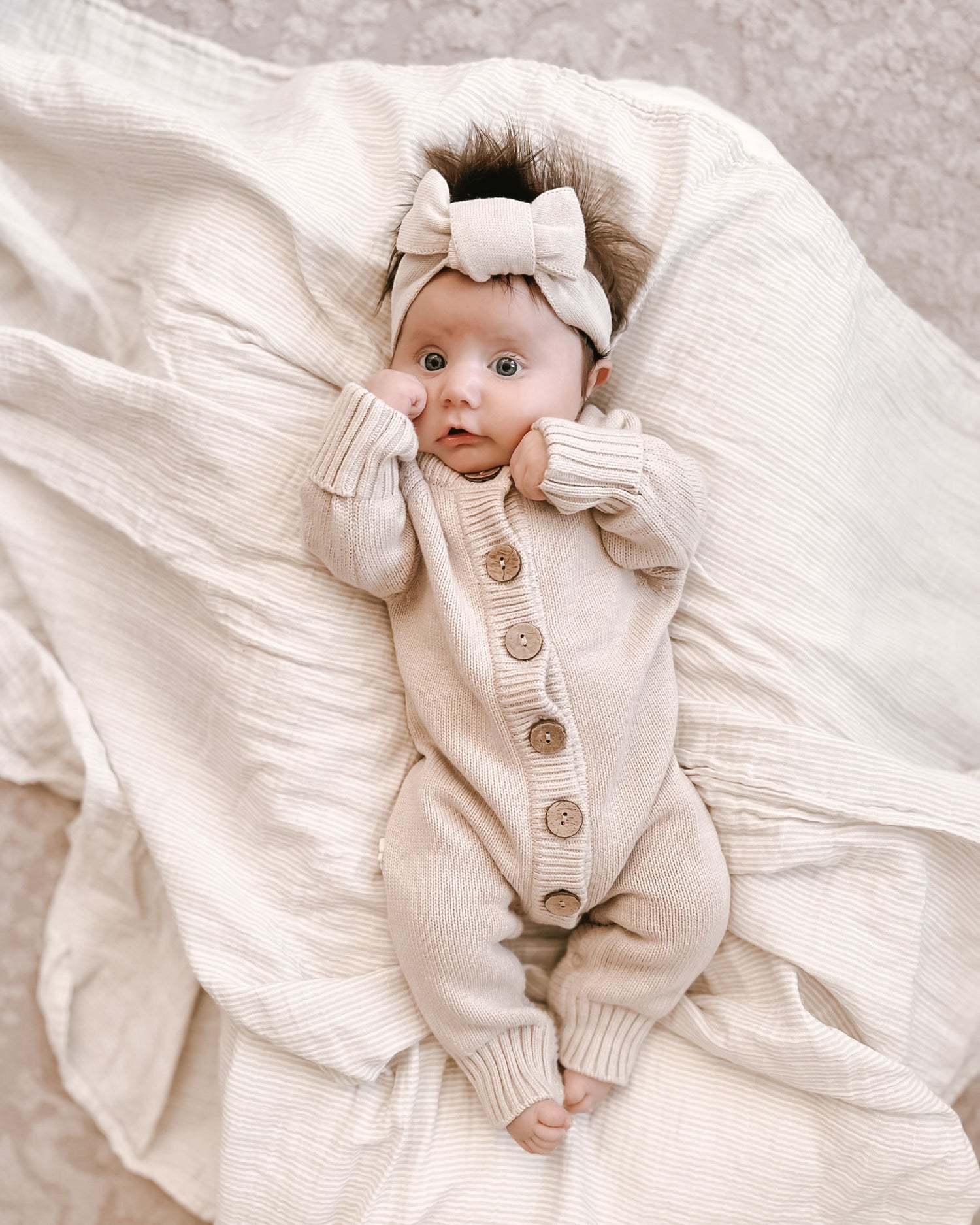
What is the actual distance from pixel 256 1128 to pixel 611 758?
551 millimetres

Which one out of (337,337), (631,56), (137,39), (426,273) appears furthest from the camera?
(631,56)

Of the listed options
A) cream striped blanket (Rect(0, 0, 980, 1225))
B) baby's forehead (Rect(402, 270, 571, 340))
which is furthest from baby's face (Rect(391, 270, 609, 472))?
cream striped blanket (Rect(0, 0, 980, 1225))

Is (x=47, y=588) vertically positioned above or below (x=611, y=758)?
below

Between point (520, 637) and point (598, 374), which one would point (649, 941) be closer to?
point (520, 637)

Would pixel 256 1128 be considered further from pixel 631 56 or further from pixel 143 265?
pixel 631 56

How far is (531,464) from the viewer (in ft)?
3.54

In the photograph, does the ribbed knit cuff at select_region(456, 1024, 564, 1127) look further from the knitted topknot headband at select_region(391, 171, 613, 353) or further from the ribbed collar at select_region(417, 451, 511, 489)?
the knitted topknot headband at select_region(391, 171, 613, 353)

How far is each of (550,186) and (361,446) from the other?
0.37m

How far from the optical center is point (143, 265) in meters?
1.25

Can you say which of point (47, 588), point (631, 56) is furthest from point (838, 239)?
point (47, 588)

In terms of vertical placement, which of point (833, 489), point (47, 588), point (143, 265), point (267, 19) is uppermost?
point (267, 19)

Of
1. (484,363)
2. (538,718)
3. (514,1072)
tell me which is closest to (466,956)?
(514,1072)

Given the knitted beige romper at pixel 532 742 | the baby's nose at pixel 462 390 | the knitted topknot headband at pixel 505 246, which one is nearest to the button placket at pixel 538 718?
the knitted beige romper at pixel 532 742

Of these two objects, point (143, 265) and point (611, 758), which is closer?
point (611, 758)
